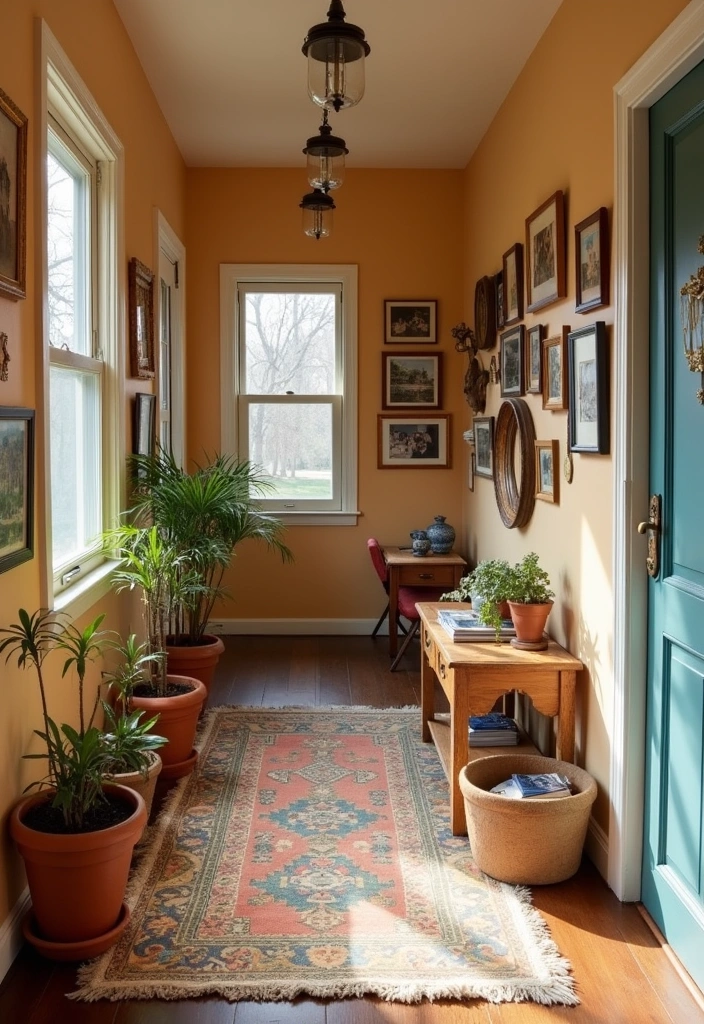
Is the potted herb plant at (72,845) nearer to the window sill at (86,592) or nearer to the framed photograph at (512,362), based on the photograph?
the window sill at (86,592)

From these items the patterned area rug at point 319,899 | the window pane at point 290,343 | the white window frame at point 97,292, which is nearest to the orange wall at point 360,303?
the window pane at point 290,343

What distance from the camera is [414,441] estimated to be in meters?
6.00

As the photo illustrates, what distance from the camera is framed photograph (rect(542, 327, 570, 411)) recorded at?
10.9 feet

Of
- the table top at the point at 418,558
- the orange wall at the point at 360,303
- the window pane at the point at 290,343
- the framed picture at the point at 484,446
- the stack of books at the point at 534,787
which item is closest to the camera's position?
the stack of books at the point at 534,787

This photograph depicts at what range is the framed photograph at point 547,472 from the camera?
3486 mm

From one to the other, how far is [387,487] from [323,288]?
1324 mm

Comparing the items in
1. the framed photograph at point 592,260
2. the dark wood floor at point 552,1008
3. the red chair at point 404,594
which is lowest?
the dark wood floor at point 552,1008

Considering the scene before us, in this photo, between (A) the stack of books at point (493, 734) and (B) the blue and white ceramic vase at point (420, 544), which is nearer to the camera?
(A) the stack of books at point (493, 734)

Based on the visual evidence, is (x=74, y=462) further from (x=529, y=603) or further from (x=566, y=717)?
(x=566, y=717)

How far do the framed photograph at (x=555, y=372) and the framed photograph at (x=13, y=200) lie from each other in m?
1.83

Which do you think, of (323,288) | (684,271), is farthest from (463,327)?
(684,271)

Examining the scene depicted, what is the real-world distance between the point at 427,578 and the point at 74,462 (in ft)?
8.15

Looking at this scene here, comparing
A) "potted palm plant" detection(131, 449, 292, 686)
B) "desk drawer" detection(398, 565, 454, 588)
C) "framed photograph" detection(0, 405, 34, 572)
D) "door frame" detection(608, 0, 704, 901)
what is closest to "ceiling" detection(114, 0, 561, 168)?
"door frame" detection(608, 0, 704, 901)

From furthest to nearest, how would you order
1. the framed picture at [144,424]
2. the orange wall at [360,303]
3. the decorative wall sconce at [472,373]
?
the orange wall at [360,303] < the decorative wall sconce at [472,373] < the framed picture at [144,424]
